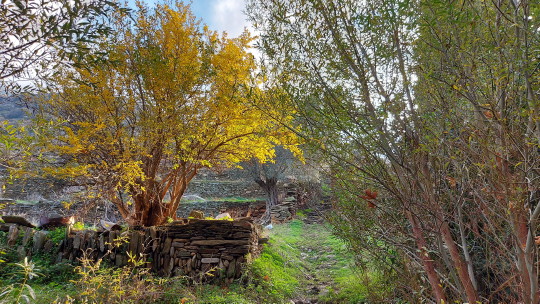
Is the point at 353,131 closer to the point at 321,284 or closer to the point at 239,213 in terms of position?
the point at 321,284

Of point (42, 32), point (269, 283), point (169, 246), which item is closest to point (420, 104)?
point (42, 32)

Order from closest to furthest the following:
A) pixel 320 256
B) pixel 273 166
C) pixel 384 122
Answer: pixel 384 122, pixel 320 256, pixel 273 166

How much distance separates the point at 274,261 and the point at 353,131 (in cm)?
533

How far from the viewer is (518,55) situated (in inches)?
59.8

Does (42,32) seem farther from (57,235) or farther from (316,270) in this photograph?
(316,270)

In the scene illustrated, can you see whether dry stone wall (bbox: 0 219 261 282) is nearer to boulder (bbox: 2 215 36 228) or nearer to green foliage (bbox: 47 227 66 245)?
green foliage (bbox: 47 227 66 245)

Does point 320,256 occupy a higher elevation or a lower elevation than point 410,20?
lower

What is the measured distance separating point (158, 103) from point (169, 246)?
2777mm

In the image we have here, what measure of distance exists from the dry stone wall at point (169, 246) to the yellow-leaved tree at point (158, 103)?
801 mm

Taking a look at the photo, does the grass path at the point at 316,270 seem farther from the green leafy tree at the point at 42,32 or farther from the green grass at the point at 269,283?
the green leafy tree at the point at 42,32

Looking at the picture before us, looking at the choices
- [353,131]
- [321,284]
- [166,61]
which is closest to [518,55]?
[353,131]

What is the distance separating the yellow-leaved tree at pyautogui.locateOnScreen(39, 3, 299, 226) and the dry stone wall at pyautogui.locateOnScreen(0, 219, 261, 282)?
80 centimetres

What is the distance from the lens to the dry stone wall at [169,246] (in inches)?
228

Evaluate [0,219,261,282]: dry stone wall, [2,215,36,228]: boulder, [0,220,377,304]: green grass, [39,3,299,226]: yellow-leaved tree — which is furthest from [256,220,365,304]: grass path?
[2,215,36,228]: boulder
